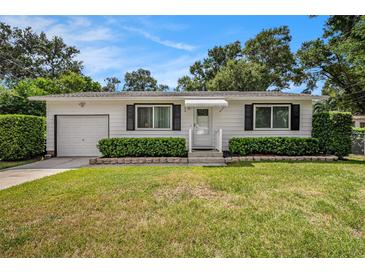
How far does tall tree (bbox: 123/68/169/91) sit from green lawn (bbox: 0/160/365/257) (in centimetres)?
3874

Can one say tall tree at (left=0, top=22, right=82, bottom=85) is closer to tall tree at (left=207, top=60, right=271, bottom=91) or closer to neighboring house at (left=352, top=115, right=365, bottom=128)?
tall tree at (left=207, top=60, right=271, bottom=91)

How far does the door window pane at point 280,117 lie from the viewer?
39.7 feet

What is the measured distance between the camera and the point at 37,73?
109 feet

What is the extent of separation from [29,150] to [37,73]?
27.9 m

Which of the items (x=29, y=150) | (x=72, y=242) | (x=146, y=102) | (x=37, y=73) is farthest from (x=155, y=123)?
(x=37, y=73)

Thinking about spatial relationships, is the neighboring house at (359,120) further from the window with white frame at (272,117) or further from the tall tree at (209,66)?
the window with white frame at (272,117)

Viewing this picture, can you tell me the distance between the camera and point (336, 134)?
11.0m

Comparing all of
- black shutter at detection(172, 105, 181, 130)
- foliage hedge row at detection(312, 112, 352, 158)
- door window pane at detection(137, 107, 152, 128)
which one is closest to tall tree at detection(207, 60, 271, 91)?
foliage hedge row at detection(312, 112, 352, 158)

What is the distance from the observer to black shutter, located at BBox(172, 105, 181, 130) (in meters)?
12.2

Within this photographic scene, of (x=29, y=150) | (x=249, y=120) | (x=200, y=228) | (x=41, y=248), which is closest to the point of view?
(x=41, y=248)

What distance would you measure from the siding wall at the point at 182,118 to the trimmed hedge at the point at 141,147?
149 centimetres

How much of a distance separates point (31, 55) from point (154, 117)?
31.2 metres
